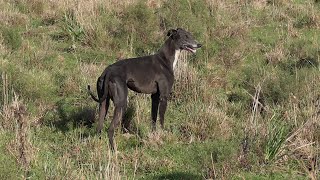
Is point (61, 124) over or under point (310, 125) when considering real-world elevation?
under

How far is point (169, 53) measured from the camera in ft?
26.3

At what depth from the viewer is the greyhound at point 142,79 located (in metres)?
6.95

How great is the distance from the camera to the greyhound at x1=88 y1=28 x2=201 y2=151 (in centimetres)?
695

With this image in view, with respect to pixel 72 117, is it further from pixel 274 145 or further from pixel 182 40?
pixel 274 145

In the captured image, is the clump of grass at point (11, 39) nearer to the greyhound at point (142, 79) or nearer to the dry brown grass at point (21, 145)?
the greyhound at point (142, 79)

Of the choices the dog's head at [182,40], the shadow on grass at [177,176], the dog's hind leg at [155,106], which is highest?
the dog's head at [182,40]

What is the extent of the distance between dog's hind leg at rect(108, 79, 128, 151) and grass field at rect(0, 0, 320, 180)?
0.16 meters

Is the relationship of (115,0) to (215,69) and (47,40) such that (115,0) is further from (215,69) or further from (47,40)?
(215,69)

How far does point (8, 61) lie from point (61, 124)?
8.88 feet

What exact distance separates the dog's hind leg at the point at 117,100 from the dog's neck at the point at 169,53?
1163 mm

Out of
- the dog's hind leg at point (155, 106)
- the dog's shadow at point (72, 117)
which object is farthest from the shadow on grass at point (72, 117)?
the dog's hind leg at point (155, 106)

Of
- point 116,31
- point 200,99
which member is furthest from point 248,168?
point 116,31

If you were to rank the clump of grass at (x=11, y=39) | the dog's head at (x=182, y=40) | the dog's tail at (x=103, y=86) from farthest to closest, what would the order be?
the clump of grass at (x=11, y=39), the dog's head at (x=182, y=40), the dog's tail at (x=103, y=86)

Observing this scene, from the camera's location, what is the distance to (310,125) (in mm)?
6820
